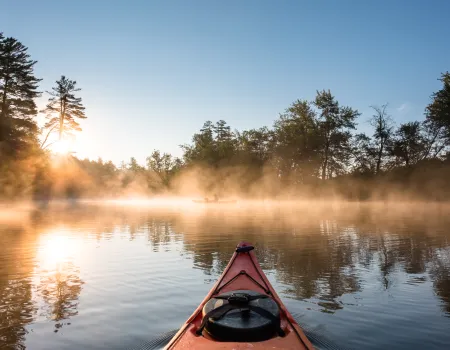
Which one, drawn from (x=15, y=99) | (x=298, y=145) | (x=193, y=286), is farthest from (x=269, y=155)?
(x=193, y=286)

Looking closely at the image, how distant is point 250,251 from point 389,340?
3.32 metres

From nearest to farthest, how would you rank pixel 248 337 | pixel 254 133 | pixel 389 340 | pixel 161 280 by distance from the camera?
pixel 248 337
pixel 389 340
pixel 161 280
pixel 254 133

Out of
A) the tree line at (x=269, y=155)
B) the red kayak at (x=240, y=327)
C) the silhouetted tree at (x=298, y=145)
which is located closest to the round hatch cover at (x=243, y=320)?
the red kayak at (x=240, y=327)

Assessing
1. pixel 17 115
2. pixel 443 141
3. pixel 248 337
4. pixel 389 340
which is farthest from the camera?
pixel 443 141

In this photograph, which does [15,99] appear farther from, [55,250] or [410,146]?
[410,146]

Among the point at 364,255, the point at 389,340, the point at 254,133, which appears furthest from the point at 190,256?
the point at 254,133

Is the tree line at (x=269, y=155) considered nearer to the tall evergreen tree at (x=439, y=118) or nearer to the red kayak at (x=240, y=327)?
the tall evergreen tree at (x=439, y=118)

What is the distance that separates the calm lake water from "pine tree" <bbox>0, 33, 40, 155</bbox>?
31.7 meters

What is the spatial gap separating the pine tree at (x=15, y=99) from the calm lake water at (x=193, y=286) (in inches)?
1249

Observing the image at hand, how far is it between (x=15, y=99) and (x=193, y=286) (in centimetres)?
4874

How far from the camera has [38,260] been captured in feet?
43.6

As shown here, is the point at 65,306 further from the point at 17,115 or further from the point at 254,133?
the point at 254,133

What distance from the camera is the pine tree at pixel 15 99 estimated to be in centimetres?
4447

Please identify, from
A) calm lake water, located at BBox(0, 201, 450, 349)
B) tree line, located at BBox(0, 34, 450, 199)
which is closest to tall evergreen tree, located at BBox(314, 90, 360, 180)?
tree line, located at BBox(0, 34, 450, 199)
